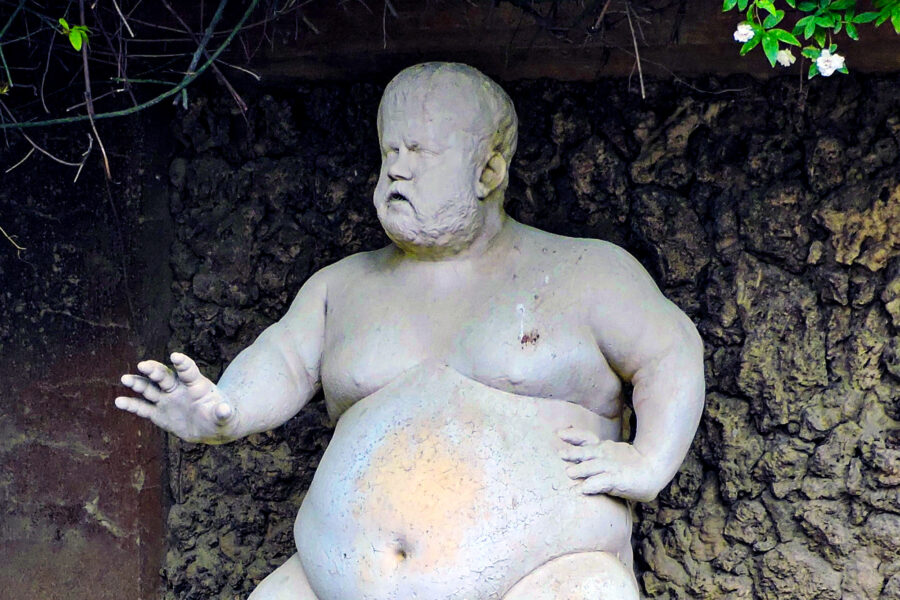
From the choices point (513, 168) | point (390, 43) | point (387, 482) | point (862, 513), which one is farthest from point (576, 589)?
point (390, 43)

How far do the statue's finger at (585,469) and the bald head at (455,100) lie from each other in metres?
0.72

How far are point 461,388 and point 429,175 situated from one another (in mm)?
466

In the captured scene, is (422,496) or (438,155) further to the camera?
(438,155)

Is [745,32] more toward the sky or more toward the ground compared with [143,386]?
more toward the sky

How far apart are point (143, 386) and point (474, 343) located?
72cm

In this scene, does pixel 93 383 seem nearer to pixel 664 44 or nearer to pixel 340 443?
pixel 340 443

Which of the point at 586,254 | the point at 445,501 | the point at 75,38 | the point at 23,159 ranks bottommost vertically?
the point at 445,501

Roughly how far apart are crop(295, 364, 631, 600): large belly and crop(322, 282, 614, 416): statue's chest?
40mm

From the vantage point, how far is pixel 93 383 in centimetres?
457

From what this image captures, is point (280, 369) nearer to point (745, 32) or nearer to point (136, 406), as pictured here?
point (136, 406)

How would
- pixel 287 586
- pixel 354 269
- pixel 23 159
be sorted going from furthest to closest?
pixel 23 159
pixel 354 269
pixel 287 586

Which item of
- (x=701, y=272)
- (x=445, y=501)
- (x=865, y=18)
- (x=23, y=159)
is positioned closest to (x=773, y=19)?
(x=865, y=18)

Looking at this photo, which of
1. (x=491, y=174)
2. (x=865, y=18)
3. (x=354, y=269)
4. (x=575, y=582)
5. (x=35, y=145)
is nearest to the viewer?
(x=575, y=582)

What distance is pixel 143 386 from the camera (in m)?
3.55
